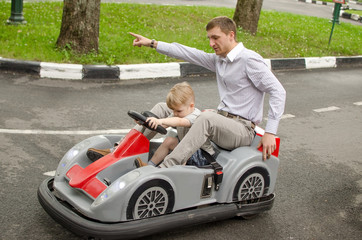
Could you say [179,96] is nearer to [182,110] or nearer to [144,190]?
[182,110]

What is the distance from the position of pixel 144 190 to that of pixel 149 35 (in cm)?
589

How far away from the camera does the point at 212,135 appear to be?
3574mm

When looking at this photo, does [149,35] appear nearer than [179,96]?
No

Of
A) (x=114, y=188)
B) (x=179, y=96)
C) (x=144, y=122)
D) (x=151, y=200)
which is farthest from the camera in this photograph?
(x=179, y=96)

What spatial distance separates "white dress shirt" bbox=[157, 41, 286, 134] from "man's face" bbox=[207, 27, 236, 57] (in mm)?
44

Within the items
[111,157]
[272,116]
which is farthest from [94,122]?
[272,116]

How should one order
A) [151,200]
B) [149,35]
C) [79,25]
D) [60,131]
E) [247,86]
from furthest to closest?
1. [149,35]
2. [79,25]
3. [60,131]
4. [247,86]
5. [151,200]

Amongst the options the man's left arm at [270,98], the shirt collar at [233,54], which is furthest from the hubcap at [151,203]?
the shirt collar at [233,54]

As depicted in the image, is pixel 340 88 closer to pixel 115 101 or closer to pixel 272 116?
pixel 115 101

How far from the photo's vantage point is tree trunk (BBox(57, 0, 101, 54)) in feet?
23.9

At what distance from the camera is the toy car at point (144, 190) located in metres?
3.10

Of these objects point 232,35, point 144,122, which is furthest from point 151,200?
point 232,35

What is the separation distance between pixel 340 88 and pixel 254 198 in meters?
4.83

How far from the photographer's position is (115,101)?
6160 millimetres
